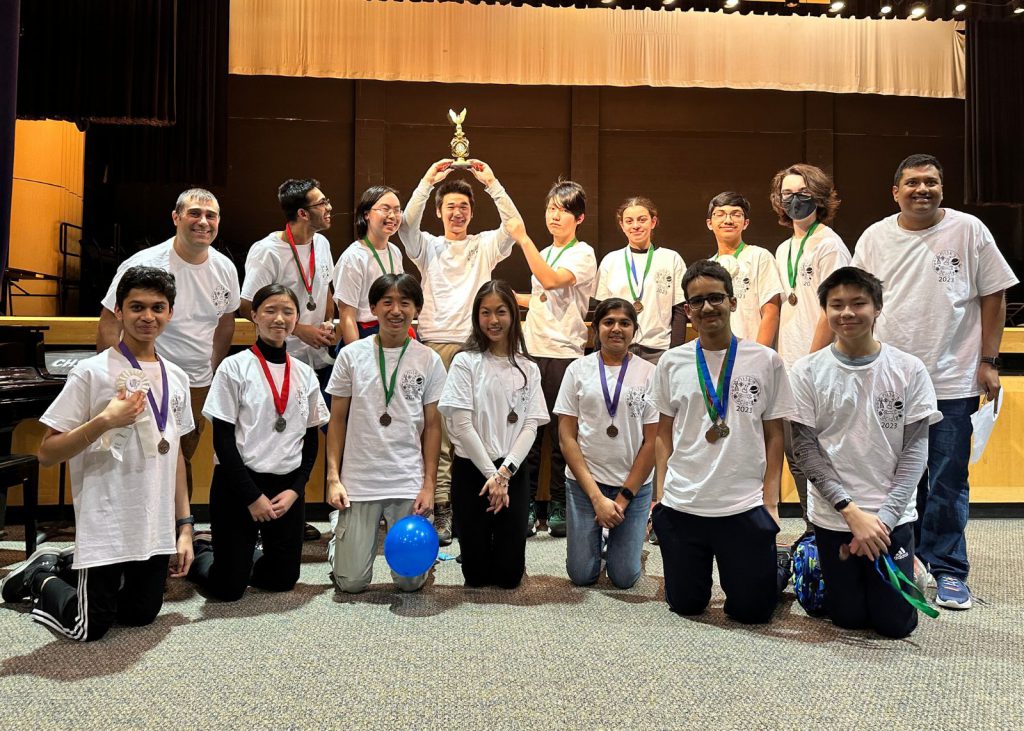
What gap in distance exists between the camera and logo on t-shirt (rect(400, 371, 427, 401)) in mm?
3605

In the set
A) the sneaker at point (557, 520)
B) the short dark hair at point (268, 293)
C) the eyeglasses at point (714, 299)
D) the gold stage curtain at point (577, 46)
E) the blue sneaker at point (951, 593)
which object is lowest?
the blue sneaker at point (951, 593)

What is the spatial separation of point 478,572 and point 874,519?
1568mm

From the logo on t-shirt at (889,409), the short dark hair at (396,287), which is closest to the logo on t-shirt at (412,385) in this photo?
the short dark hair at (396,287)

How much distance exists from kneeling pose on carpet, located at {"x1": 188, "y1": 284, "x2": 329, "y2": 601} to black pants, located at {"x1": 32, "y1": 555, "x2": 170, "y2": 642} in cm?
36

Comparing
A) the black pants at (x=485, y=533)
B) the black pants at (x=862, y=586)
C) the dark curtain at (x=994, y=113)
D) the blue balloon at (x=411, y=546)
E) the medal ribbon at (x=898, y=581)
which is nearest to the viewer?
the medal ribbon at (x=898, y=581)

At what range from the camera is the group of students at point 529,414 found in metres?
2.92

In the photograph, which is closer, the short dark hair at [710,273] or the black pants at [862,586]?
the black pants at [862,586]

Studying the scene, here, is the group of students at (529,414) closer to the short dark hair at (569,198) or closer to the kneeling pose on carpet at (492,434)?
the kneeling pose on carpet at (492,434)

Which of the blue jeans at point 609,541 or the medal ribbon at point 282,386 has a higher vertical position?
the medal ribbon at point 282,386

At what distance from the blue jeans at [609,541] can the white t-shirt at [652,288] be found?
118 centimetres

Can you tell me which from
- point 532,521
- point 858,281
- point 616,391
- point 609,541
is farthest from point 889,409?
point 532,521

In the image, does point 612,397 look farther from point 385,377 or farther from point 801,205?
point 801,205

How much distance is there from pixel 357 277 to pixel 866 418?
8.48ft

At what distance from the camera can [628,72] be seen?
9.64 metres
